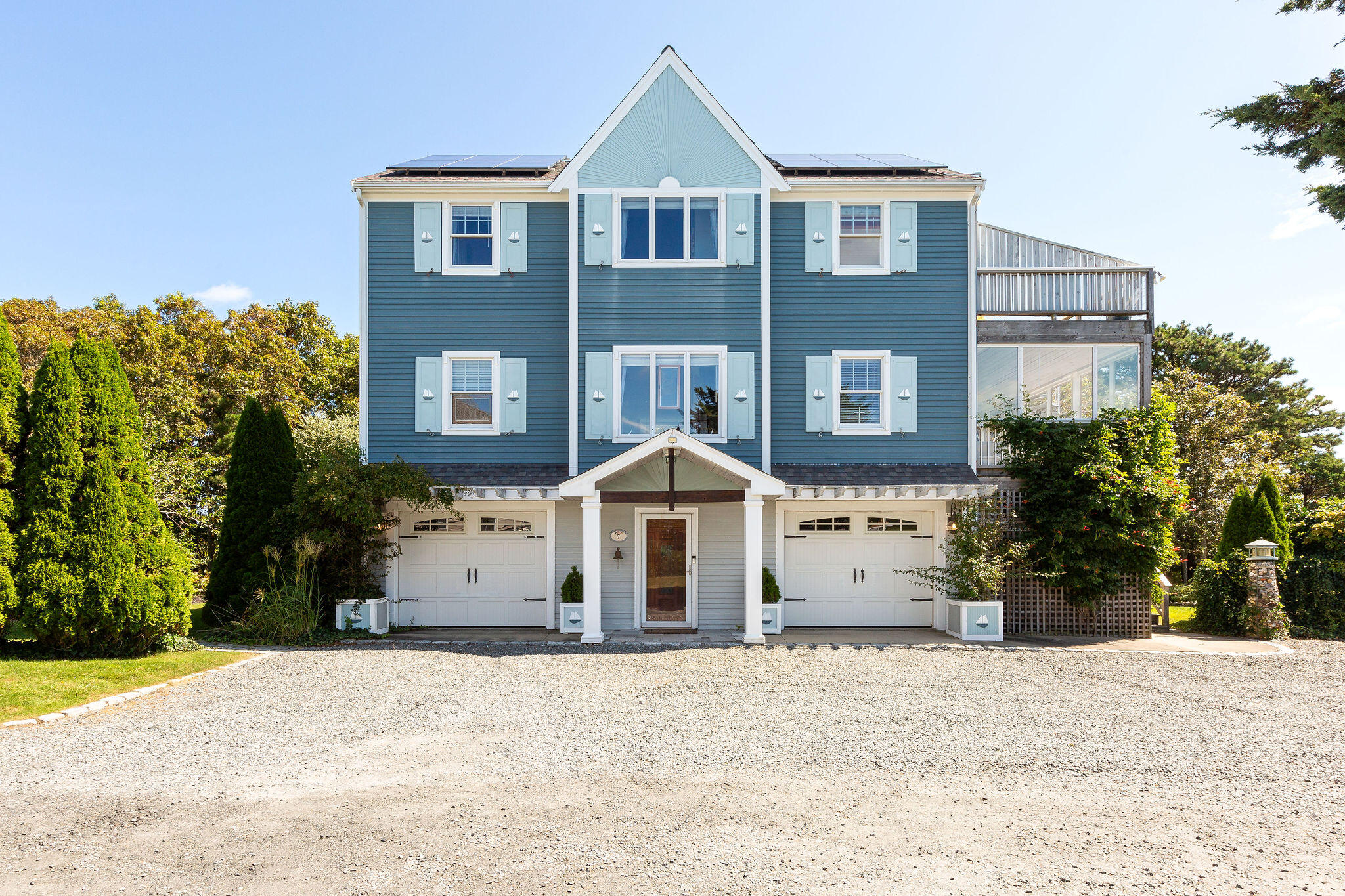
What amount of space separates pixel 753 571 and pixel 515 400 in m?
5.55

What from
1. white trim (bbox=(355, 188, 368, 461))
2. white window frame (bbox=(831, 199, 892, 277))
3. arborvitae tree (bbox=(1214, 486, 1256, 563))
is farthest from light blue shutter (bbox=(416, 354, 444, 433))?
arborvitae tree (bbox=(1214, 486, 1256, 563))

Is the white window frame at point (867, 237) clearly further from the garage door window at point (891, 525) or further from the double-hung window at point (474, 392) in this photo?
the double-hung window at point (474, 392)

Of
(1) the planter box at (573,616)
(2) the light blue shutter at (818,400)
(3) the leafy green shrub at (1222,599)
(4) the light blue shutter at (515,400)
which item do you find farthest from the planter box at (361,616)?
(3) the leafy green shrub at (1222,599)

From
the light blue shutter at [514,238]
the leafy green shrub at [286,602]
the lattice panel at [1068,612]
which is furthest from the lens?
the light blue shutter at [514,238]

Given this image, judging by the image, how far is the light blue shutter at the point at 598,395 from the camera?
44.2ft

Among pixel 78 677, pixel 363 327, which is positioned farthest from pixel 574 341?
pixel 78 677

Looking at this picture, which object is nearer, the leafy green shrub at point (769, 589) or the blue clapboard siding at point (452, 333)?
the leafy green shrub at point (769, 589)

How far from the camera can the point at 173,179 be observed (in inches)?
705

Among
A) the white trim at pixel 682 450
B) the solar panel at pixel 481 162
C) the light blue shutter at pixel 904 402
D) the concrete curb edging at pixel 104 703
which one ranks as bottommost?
the concrete curb edging at pixel 104 703

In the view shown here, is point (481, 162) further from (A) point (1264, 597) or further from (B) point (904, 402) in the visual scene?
(A) point (1264, 597)

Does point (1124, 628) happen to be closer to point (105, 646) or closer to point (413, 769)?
point (413, 769)

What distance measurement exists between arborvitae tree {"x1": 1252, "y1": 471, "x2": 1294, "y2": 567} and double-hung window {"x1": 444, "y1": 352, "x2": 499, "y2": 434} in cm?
1524

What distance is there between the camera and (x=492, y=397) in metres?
13.9

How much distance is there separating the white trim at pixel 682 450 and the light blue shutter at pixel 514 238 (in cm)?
455
